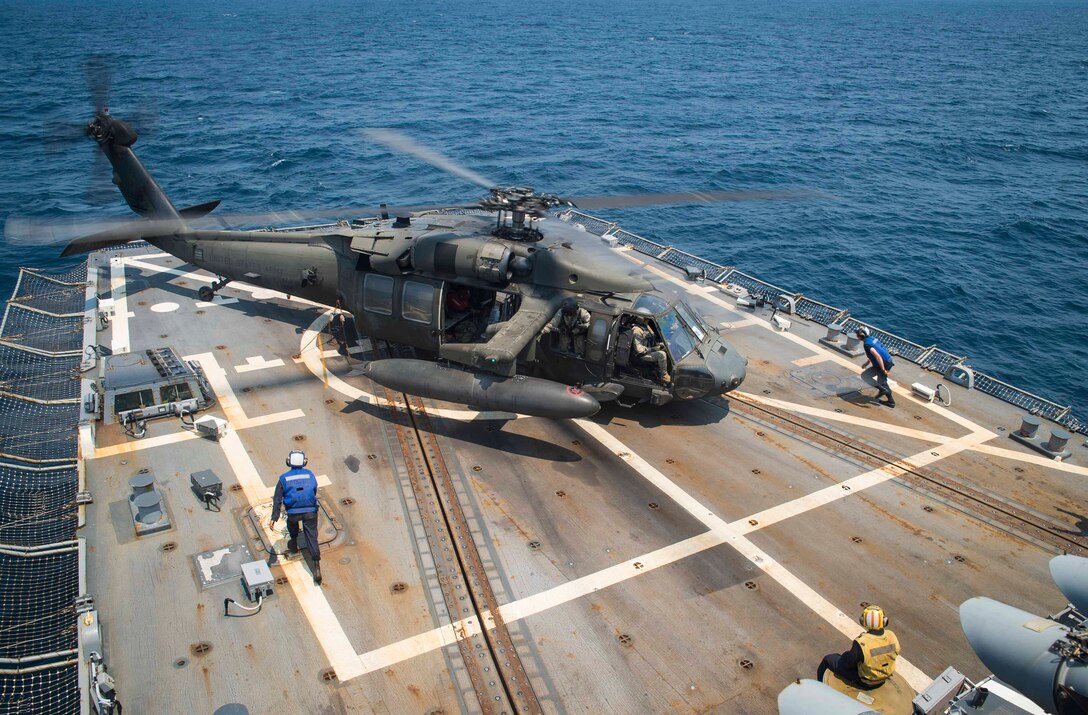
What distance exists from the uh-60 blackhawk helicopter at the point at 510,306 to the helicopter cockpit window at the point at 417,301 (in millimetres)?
24

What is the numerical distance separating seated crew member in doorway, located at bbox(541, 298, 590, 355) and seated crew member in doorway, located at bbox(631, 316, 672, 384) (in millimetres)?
1105

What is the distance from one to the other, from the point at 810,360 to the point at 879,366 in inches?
102

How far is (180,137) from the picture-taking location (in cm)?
5609

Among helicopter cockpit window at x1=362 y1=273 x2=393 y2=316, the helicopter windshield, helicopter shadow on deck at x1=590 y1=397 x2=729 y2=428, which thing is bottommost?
helicopter shadow on deck at x1=590 y1=397 x2=729 y2=428

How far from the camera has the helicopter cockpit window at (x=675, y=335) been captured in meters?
15.7

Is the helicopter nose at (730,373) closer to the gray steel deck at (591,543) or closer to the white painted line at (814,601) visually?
the gray steel deck at (591,543)

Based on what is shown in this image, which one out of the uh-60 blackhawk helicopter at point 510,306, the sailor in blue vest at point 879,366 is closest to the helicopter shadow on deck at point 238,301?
the uh-60 blackhawk helicopter at point 510,306

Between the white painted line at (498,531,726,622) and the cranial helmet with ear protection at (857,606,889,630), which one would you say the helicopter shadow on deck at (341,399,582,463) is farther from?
the cranial helmet with ear protection at (857,606,889,630)

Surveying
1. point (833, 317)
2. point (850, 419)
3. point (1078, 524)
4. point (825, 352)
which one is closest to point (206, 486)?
point (850, 419)

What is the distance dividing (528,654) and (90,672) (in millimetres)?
5877

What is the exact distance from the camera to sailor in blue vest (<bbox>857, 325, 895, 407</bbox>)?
1697cm

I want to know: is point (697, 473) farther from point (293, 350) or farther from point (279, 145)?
point (279, 145)

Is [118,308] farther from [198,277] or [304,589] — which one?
[304,589]

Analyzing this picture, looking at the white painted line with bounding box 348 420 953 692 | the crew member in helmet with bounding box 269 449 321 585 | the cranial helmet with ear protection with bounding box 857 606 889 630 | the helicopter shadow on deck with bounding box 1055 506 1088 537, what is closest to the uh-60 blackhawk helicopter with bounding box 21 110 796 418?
the white painted line with bounding box 348 420 953 692
